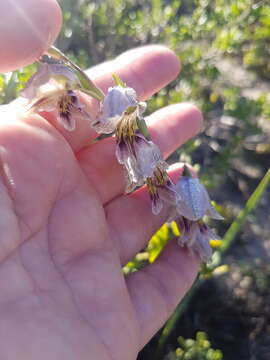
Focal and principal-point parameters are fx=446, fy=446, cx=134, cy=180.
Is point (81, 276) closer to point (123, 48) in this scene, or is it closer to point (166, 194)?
point (166, 194)

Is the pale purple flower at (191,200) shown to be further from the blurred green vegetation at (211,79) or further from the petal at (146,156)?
the blurred green vegetation at (211,79)

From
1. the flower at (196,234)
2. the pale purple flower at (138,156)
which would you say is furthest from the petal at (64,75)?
the flower at (196,234)

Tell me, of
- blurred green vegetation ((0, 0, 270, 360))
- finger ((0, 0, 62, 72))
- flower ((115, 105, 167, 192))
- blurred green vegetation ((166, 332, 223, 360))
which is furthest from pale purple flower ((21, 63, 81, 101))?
blurred green vegetation ((166, 332, 223, 360))

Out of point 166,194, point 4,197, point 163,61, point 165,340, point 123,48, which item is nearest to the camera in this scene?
point 4,197

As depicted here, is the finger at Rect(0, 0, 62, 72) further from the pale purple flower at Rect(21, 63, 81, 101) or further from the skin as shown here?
the pale purple flower at Rect(21, 63, 81, 101)

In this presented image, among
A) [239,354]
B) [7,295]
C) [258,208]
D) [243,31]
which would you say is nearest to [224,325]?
[239,354]
